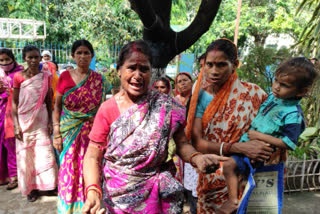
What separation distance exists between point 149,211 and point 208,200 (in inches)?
27.3

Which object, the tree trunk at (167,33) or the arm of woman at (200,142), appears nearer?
the arm of woman at (200,142)

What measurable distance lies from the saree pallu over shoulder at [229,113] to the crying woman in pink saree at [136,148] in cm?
34

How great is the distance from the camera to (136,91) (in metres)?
1.68

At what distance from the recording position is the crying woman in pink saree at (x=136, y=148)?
1.57 meters

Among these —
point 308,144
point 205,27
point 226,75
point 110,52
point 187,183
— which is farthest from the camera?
point 110,52

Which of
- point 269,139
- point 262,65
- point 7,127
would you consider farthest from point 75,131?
point 262,65

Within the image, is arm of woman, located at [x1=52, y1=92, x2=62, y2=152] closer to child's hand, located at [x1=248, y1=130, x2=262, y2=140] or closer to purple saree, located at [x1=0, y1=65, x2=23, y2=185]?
purple saree, located at [x1=0, y1=65, x2=23, y2=185]

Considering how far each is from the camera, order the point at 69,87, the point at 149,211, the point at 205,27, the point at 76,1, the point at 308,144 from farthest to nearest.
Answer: the point at 76,1 < the point at 308,144 < the point at 205,27 < the point at 69,87 < the point at 149,211

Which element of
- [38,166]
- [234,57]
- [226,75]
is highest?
[234,57]

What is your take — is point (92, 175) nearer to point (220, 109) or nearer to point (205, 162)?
point (205, 162)

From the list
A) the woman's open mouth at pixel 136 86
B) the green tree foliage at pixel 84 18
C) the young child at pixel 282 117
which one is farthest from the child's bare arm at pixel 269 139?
the green tree foliage at pixel 84 18

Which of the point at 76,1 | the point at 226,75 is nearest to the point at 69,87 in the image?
the point at 226,75

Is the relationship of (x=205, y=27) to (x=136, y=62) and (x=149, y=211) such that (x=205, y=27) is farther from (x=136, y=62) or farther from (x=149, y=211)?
(x=149, y=211)

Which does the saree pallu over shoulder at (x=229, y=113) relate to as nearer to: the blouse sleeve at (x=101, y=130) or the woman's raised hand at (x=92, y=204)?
the blouse sleeve at (x=101, y=130)
